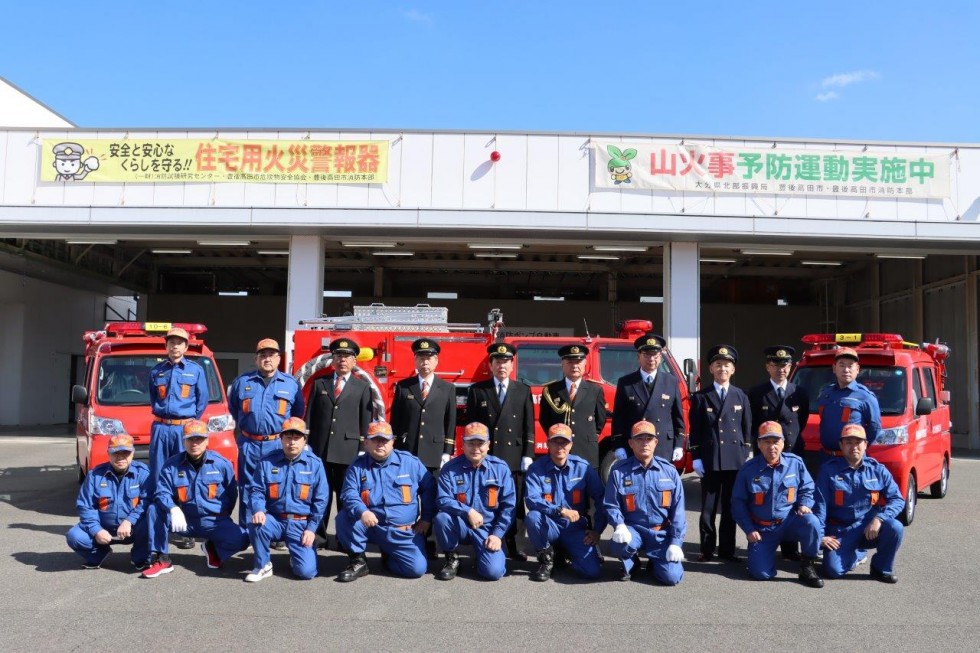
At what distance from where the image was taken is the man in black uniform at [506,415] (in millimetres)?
6867

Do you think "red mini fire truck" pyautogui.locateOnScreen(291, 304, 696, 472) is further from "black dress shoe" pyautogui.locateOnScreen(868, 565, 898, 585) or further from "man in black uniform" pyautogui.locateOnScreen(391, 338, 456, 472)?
"black dress shoe" pyautogui.locateOnScreen(868, 565, 898, 585)

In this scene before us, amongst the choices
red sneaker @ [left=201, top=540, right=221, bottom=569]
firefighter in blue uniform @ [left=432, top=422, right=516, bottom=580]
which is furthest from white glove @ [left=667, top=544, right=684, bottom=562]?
red sneaker @ [left=201, top=540, right=221, bottom=569]

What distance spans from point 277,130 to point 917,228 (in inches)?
485

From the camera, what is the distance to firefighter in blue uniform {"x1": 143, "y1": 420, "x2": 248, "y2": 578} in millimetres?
6121

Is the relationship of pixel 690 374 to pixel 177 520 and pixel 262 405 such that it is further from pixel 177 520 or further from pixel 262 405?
pixel 177 520

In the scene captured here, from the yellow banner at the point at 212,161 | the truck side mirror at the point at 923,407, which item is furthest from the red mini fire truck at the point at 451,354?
the yellow banner at the point at 212,161

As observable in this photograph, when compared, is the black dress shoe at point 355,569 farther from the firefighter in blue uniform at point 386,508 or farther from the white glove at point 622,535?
the white glove at point 622,535

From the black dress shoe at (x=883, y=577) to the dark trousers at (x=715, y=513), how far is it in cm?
109

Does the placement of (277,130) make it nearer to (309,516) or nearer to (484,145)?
(484,145)

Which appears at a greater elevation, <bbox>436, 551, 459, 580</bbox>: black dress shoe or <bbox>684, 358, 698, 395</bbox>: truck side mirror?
<bbox>684, 358, 698, 395</bbox>: truck side mirror

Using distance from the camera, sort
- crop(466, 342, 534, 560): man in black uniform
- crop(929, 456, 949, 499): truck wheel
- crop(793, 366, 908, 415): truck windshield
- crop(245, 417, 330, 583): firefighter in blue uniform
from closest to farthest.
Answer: crop(245, 417, 330, 583): firefighter in blue uniform < crop(466, 342, 534, 560): man in black uniform < crop(793, 366, 908, 415): truck windshield < crop(929, 456, 949, 499): truck wheel

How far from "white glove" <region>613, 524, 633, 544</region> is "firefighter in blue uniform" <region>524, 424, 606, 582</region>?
0.25m

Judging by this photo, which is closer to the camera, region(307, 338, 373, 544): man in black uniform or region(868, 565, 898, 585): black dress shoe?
region(868, 565, 898, 585): black dress shoe

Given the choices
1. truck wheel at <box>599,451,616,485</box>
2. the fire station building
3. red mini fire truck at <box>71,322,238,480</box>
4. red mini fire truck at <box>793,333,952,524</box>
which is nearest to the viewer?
truck wheel at <box>599,451,616,485</box>
